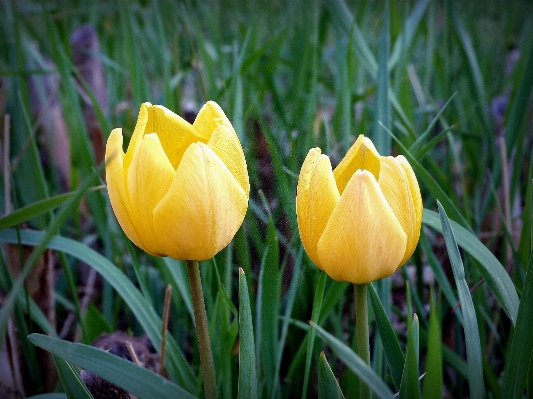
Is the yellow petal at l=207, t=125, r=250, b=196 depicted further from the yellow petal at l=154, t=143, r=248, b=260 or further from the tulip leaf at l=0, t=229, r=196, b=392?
the tulip leaf at l=0, t=229, r=196, b=392

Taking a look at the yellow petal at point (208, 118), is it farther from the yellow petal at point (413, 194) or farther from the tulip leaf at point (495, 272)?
the tulip leaf at point (495, 272)

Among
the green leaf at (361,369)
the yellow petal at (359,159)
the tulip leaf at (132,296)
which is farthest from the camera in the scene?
the tulip leaf at (132,296)

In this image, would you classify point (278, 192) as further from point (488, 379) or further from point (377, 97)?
point (488, 379)

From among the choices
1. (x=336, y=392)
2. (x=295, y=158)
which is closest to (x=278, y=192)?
(x=295, y=158)

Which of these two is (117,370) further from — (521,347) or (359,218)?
(521,347)

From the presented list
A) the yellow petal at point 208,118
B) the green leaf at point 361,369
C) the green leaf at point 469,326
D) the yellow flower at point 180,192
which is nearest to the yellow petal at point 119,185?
the yellow flower at point 180,192

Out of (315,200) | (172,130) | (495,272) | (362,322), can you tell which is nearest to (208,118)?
(172,130)

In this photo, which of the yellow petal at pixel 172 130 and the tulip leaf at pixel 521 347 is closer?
the tulip leaf at pixel 521 347
